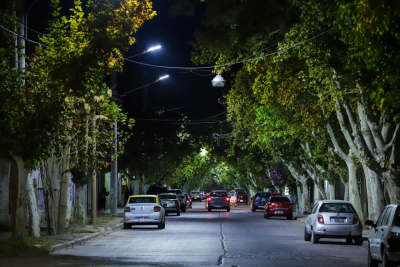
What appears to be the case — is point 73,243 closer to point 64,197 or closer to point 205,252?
point 64,197

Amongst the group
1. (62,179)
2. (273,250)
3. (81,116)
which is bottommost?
(273,250)

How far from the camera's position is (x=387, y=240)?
473 inches

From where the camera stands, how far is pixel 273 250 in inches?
719

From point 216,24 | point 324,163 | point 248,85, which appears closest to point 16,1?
point 216,24

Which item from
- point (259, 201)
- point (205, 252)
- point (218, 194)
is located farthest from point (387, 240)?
point (259, 201)

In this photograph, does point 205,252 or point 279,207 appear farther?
point 279,207

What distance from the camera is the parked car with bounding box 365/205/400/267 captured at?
1183 cm

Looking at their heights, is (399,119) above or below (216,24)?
below

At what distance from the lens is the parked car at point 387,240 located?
38.8 feet

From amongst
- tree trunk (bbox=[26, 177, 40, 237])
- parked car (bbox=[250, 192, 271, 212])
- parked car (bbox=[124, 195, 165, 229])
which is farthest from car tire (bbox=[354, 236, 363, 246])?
parked car (bbox=[250, 192, 271, 212])

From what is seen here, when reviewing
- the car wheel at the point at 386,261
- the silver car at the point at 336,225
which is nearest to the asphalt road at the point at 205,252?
the silver car at the point at 336,225

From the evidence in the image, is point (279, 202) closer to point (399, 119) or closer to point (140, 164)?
point (140, 164)

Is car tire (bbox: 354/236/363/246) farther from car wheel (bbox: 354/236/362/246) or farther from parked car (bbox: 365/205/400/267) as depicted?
parked car (bbox: 365/205/400/267)

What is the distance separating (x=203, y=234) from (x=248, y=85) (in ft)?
30.9
